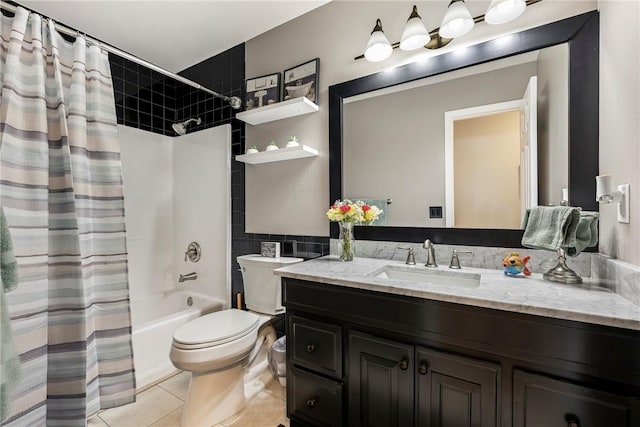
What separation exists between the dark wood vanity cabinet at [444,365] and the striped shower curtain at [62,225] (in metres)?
0.83

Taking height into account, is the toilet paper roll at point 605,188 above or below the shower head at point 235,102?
below

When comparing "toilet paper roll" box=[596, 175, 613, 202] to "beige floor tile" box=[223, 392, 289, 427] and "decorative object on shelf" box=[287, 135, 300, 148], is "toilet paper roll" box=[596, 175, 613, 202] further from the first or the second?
"beige floor tile" box=[223, 392, 289, 427]

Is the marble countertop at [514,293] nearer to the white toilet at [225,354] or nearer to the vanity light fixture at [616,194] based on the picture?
the vanity light fixture at [616,194]

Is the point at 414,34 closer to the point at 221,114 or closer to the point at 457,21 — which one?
the point at 457,21

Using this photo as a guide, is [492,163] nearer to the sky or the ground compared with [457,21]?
nearer to the ground

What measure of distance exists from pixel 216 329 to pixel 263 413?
1.81 feet

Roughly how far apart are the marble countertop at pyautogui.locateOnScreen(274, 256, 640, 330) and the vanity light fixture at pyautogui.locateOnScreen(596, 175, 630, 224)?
0.26 metres

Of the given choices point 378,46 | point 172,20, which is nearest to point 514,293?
point 378,46

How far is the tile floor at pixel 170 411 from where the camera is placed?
4.90ft

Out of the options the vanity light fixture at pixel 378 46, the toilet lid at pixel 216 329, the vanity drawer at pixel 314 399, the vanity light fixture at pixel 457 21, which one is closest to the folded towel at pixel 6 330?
the toilet lid at pixel 216 329

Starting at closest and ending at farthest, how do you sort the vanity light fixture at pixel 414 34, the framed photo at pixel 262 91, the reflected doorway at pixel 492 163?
the reflected doorway at pixel 492 163 < the vanity light fixture at pixel 414 34 < the framed photo at pixel 262 91

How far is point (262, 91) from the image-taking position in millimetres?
2027

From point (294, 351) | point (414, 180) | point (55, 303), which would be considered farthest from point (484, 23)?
point (55, 303)

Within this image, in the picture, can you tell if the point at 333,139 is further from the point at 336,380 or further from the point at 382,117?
the point at 336,380
